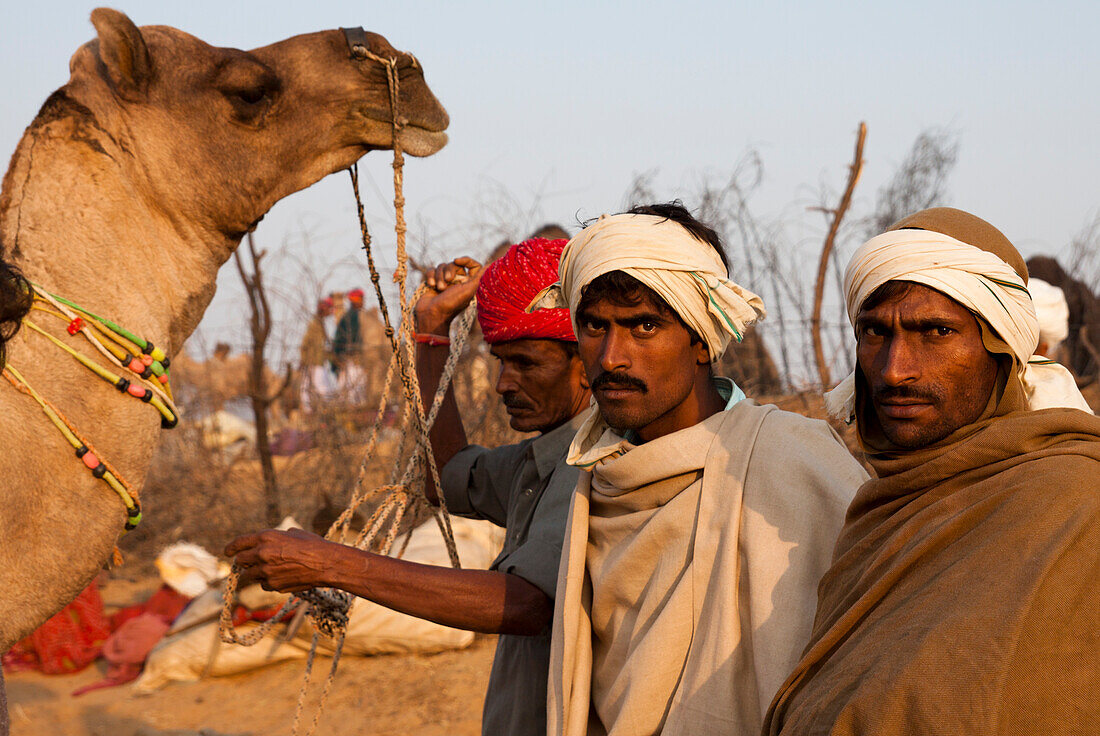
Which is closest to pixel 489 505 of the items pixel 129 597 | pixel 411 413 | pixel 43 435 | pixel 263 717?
pixel 411 413

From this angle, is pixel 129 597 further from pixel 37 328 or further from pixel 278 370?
pixel 37 328

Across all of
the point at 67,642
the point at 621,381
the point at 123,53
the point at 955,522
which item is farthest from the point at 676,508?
the point at 67,642

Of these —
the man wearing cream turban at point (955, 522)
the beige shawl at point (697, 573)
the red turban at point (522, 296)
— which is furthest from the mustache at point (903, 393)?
the red turban at point (522, 296)

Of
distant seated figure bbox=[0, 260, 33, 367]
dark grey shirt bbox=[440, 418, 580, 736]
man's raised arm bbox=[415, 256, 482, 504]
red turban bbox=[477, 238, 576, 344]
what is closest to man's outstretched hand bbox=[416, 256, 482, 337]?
man's raised arm bbox=[415, 256, 482, 504]

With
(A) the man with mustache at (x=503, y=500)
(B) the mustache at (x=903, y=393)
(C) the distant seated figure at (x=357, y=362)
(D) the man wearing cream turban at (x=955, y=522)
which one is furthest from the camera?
(C) the distant seated figure at (x=357, y=362)

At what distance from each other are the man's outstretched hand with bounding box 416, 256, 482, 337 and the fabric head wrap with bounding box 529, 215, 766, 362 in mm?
1029

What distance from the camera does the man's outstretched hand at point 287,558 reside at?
7.52ft

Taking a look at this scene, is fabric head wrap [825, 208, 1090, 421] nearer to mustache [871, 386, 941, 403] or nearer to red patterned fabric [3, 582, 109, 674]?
mustache [871, 386, 941, 403]

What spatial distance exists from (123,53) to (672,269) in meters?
1.75

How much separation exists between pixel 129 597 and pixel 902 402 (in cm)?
770

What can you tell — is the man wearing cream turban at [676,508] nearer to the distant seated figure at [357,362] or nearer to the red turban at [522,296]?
the red turban at [522,296]

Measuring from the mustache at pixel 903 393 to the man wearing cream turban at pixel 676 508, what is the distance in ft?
0.93

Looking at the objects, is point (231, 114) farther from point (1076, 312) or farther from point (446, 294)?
point (1076, 312)

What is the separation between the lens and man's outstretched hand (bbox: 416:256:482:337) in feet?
10.9
